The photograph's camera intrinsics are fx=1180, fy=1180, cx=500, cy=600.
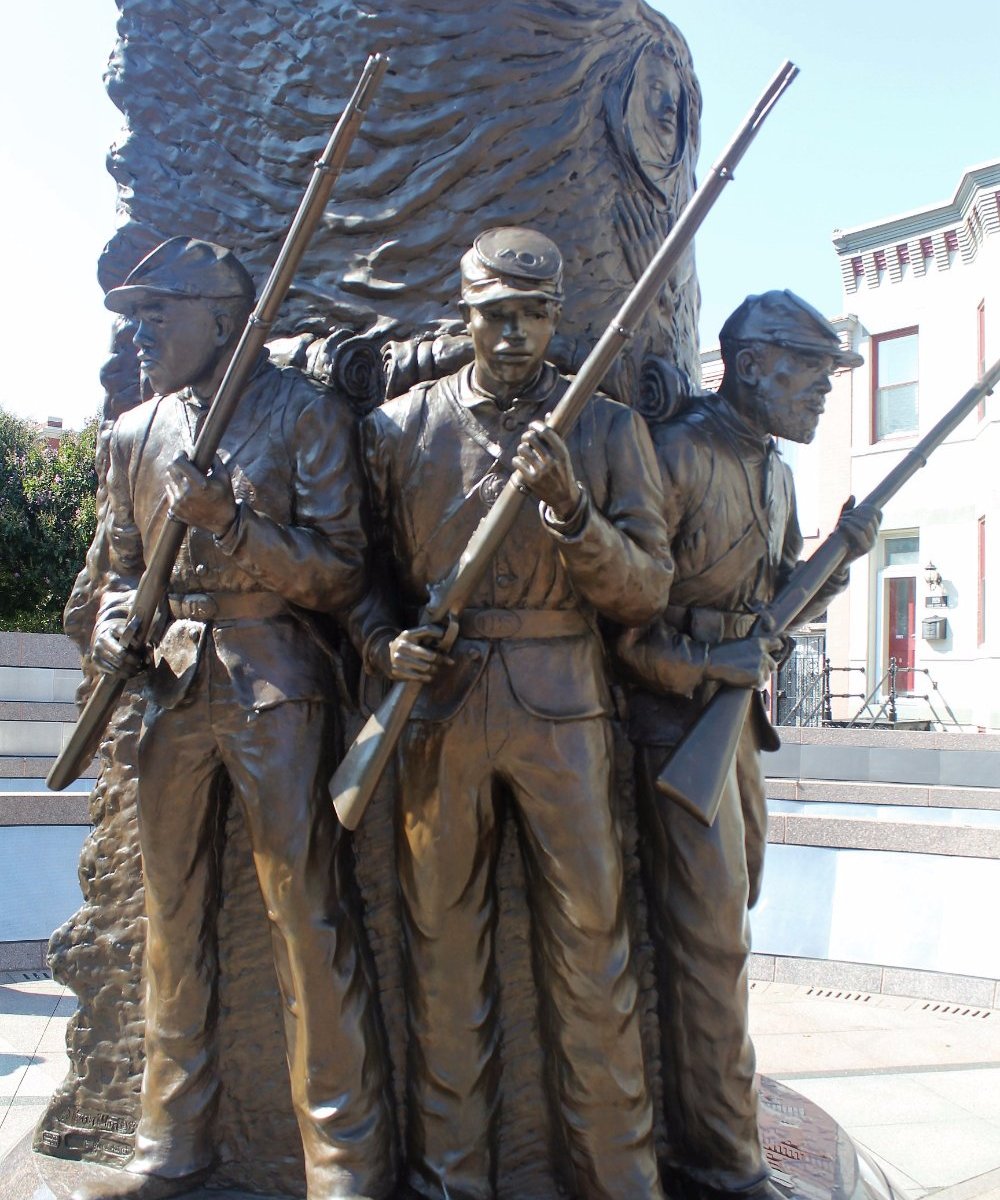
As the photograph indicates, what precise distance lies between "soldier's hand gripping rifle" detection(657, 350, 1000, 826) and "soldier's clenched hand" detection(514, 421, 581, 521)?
2.71ft

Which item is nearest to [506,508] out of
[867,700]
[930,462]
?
[867,700]

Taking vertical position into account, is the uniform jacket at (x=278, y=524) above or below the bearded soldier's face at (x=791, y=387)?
below

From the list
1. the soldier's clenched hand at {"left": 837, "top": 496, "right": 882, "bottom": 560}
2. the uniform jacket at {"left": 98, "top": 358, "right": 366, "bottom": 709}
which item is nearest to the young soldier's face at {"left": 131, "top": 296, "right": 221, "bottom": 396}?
the uniform jacket at {"left": 98, "top": 358, "right": 366, "bottom": 709}

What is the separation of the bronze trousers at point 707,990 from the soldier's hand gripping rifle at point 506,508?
0.85 metres

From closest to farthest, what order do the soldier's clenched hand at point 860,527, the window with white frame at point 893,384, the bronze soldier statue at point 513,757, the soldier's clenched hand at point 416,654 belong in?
the soldier's clenched hand at point 416,654
the bronze soldier statue at point 513,757
the soldier's clenched hand at point 860,527
the window with white frame at point 893,384

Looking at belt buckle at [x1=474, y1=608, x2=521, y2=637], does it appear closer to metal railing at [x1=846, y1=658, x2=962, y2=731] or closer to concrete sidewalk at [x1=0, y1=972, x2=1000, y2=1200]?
concrete sidewalk at [x1=0, y1=972, x2=1000, y2=1200]

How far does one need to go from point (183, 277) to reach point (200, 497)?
0.71 metres

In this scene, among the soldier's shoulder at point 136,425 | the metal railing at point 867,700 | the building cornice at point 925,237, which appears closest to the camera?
the soldier's shoulder at point 136,425

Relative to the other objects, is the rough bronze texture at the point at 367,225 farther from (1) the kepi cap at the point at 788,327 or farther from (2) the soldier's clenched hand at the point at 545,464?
(2) the soldier's clenched hand at the point at 545,464

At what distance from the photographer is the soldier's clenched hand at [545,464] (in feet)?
8.57

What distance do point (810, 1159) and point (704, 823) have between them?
1297 millimetres

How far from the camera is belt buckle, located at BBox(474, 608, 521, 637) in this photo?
3.00 meters

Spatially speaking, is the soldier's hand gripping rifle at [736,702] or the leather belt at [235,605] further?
the leather belt at [235,605]

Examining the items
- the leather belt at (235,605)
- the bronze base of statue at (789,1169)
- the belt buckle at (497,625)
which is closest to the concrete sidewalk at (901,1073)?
the bronze base of statue at (789,1169)
